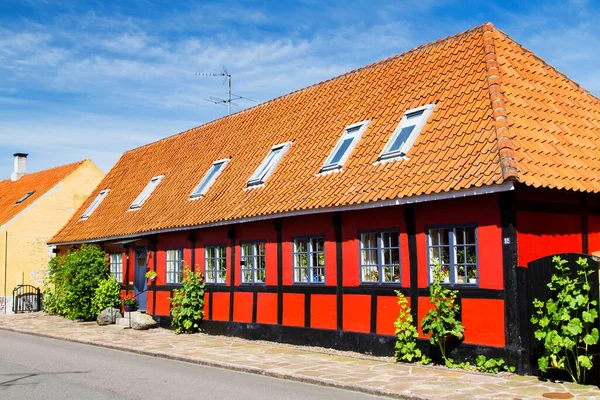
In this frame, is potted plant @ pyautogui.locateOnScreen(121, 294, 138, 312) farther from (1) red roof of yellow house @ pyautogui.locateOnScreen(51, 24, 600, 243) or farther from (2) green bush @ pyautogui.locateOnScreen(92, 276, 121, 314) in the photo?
(1) red roof of yellow house @ pyautogui.locateOnScreen(51, 24, 600, 243)

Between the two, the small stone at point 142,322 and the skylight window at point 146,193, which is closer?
the small stone at point 142,322

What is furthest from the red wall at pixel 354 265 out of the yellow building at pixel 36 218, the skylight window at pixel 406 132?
the yellow building at pixel 36 218

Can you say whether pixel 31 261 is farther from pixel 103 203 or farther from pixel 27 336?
pixel 27 336

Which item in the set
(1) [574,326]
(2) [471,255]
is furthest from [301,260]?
(1) [574,326]

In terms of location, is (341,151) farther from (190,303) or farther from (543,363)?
(543,363)

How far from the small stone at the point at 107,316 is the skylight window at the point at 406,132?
37.8 ft

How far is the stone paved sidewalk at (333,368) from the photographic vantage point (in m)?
8.78

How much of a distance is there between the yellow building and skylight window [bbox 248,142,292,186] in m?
15.1

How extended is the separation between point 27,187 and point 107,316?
47.7ft

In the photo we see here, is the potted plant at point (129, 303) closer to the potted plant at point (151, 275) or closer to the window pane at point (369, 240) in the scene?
the potted plant at point (151, 275)

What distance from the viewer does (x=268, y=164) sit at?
55.5ft

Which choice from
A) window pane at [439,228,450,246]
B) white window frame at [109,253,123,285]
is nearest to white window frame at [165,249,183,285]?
white window frame at [109,253,123,285]

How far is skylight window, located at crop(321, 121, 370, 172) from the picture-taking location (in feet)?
47.1

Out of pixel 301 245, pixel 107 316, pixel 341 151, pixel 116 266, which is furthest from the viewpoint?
pixel 116 266
